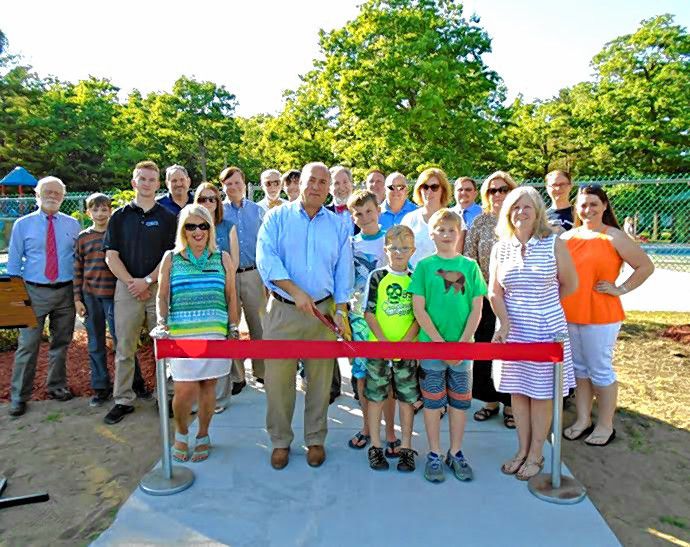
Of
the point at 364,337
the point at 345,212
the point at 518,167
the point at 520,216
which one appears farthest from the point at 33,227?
the point at 518,167

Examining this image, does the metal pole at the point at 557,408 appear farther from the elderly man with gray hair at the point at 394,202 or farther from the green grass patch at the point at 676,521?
the elderly man with gray hair at the point at 394,202

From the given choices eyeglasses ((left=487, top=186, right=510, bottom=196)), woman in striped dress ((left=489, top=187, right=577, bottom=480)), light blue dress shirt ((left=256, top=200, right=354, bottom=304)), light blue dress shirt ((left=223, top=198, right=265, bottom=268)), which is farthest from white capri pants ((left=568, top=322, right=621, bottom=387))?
light blue dress shirt ((left=223, top=198, right=265, bottom=268))

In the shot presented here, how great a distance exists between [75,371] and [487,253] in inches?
196

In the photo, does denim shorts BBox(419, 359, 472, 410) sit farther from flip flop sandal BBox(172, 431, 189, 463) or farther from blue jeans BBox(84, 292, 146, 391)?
blue jeans BBox(84, 292, 146, 391)

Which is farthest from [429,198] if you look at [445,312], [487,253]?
[445,312]

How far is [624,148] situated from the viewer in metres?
27.9

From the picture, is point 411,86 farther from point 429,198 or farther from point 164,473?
point 164,473

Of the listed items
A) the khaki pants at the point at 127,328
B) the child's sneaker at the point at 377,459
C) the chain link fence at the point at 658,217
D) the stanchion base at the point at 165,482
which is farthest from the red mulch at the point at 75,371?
the chain link fence at the point at 658,217

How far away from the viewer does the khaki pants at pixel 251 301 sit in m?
5.24

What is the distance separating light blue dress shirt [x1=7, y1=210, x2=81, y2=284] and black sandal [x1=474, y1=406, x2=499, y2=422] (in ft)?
13.5

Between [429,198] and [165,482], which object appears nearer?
[165,482]

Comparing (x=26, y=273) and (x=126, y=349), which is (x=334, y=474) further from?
(x=26, y=273)

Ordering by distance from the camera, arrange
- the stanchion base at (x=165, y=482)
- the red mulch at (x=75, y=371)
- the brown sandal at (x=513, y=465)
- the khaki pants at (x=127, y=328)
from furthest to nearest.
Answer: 1. the red mulch at (x=75, y=371)
2. the khaki pants at (x=127, y=328)
3. the brown sandal at (x=513, y=465)
4. the stanchion base at (x=165, y=482)

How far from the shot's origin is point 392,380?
366 cm
